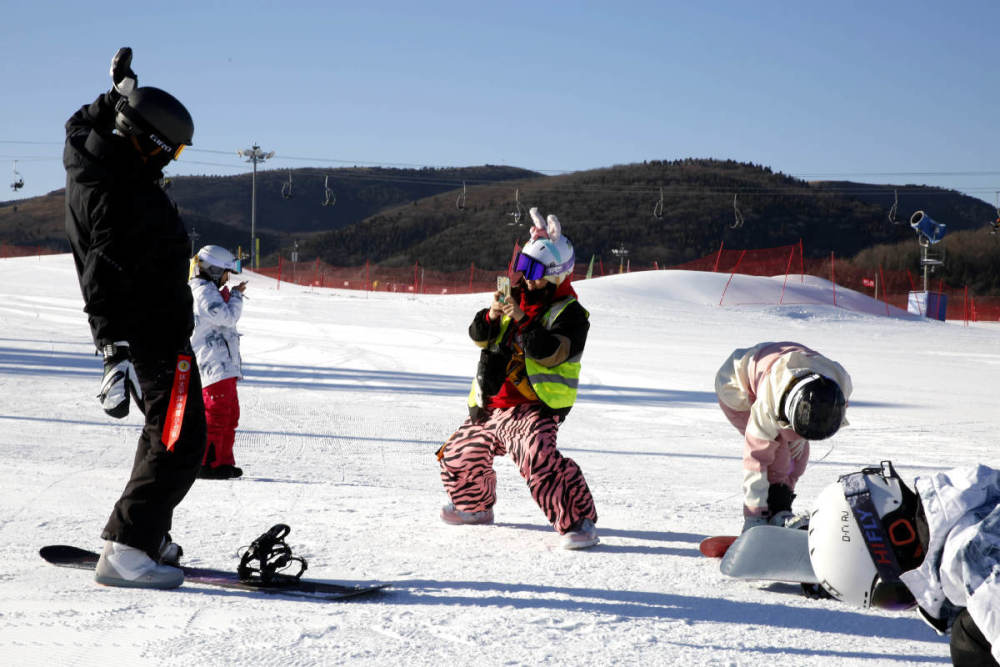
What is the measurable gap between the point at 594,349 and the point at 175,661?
14386 mm

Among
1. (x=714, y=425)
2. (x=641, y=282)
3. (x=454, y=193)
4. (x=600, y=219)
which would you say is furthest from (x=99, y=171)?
(x=454, y=193)

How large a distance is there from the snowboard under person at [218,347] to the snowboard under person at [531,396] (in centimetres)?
201

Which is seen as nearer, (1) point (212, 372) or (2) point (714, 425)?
(1) point (212, 372)

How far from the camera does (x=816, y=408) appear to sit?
3150 mm

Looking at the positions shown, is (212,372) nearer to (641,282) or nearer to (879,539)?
(879,539)

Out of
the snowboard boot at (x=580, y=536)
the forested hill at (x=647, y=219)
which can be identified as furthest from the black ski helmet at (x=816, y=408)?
the forested hill at (x=647, y=219)

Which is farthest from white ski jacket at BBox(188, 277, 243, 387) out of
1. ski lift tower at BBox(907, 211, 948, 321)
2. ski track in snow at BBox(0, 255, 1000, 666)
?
ski lift tower at BBox(907, 211, 948, 321)

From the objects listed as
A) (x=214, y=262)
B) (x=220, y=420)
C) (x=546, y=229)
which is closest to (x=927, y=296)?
(x=214, y=262)

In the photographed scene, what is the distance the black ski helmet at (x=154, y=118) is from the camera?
299 cm

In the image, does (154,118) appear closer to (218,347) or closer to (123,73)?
(123,73)

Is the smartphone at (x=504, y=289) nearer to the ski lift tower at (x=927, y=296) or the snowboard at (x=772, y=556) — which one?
the snowboard at (x=772, y=556)

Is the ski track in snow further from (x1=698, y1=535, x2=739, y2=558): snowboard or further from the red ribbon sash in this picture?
the red ribbon sash

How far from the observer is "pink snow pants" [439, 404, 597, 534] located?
12.8 ft

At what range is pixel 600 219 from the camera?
9938cm
